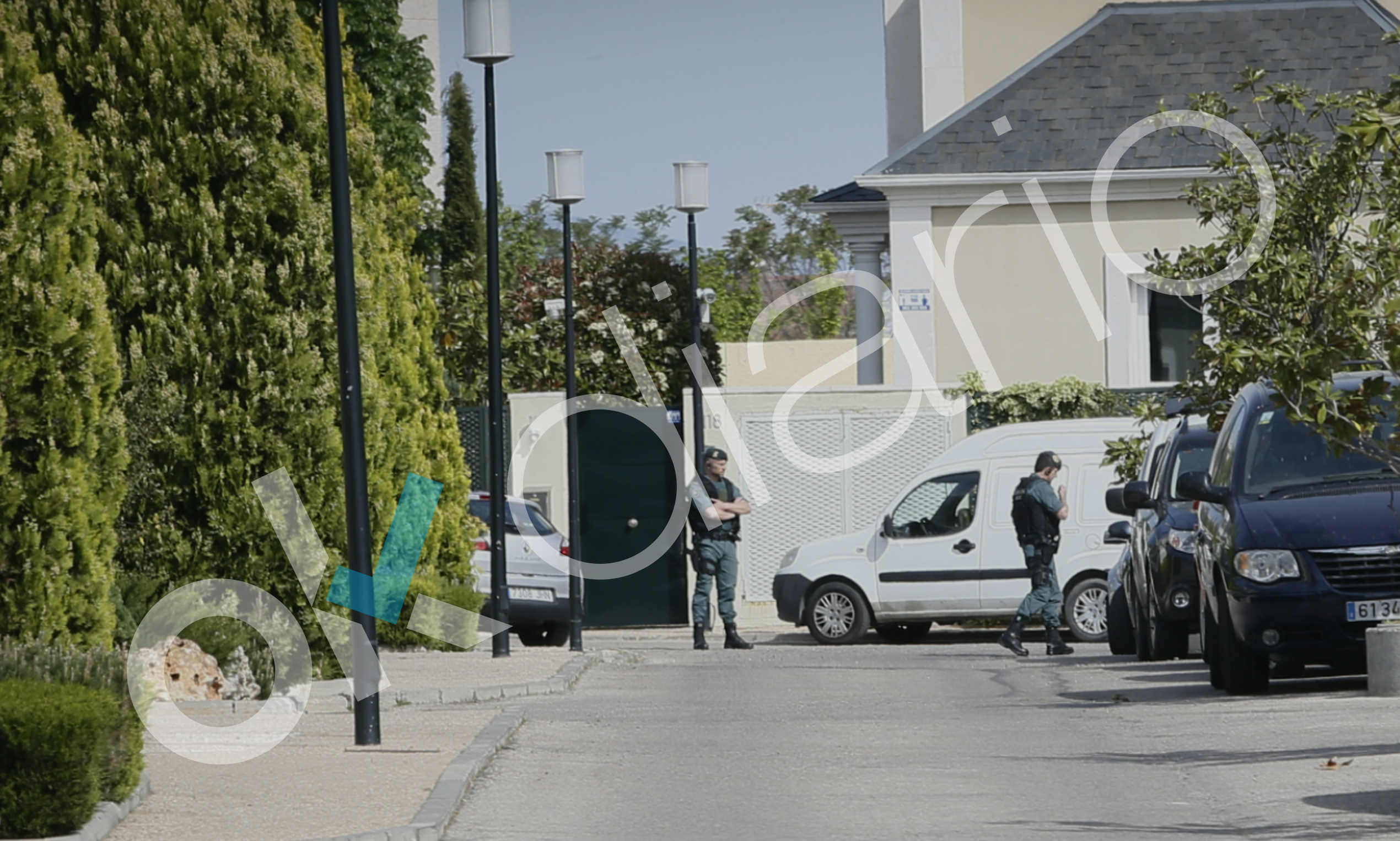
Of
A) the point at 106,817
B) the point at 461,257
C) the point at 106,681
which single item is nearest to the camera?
the point at 106,817

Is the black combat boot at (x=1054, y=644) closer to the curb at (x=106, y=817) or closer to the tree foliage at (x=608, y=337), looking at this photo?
the curb at (x=106, y=817)

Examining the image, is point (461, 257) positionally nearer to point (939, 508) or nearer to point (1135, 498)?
point (939, 508)

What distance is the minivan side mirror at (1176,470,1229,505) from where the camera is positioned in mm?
12312

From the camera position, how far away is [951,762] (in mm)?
9883

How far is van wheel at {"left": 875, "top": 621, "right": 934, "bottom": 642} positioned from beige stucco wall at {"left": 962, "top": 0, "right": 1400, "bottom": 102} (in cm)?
1247

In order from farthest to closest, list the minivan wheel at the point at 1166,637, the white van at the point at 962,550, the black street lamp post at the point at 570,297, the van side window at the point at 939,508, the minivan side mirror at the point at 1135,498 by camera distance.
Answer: the van side window at the point at 939,508, the white van at the point at 962,550, the black street lamp post at the point at 570,297, the minivan wheel at the point at 1166,637, the minivan side mirror at the point at 1135,498

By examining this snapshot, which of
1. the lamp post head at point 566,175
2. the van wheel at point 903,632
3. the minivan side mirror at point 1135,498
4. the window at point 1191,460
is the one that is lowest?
the van wheel at point 903,632

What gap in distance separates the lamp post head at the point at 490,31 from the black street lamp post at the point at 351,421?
7796 mm

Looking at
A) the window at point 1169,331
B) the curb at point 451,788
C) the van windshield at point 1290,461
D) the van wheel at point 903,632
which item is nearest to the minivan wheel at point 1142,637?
the van windshield at point 1290,461

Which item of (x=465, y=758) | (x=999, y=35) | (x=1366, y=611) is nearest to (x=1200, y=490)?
(x=1366, y=611)

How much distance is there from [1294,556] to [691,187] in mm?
14647

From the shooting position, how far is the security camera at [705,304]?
30719 millimetres

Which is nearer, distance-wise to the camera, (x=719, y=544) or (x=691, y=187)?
(x=719, y=544)

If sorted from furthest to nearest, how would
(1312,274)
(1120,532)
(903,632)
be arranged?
(903,632) → (1120,532) → (1312,274)
